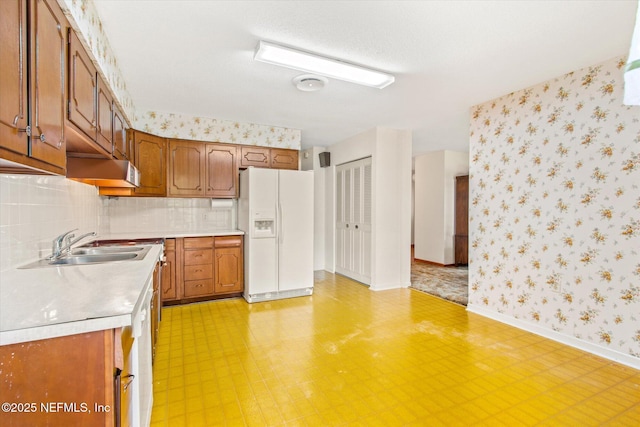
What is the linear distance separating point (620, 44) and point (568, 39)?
0.44 m

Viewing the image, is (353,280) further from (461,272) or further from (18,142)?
(18,142)

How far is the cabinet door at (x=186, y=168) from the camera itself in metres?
4.03

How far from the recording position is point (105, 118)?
2.21 m

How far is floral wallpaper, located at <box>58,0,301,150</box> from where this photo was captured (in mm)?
1798

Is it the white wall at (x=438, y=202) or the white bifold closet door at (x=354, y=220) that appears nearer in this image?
the white bifold closet door at (x=354, y=220)

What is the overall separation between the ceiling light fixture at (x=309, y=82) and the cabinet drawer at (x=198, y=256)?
2.39 metres

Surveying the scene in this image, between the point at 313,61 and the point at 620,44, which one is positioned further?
the point at 313,61

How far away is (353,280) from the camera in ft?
17.0

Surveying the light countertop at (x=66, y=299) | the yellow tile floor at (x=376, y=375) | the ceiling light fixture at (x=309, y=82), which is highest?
the ceiling light fixture at (x=309, y=82)

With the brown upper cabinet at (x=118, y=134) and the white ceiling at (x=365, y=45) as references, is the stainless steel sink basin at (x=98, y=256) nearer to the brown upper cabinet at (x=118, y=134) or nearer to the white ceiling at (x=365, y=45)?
the brown upper cabinet at (x=118, y=134)

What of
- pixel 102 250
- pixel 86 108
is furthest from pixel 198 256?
pixel 86 108

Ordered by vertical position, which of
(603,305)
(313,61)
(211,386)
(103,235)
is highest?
(313,61)

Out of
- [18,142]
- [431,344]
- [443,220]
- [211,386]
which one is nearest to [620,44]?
[431,344]

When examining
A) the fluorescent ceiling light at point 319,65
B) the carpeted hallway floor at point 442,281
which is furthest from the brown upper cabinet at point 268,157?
Answer: the carpeted hallway floor at point 442,281
